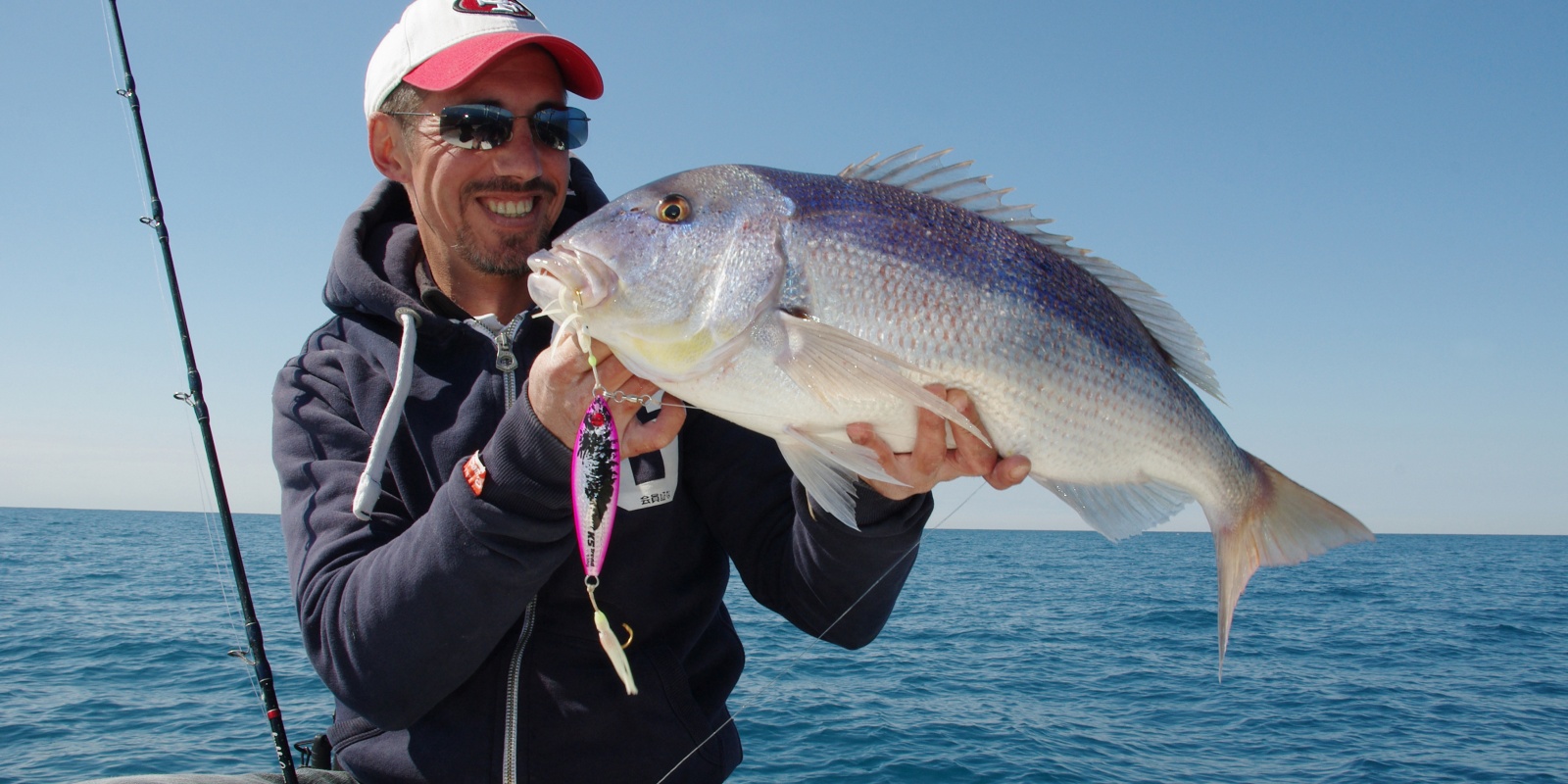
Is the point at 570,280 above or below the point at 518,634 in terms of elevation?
above

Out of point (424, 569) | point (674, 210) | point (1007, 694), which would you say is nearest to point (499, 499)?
point (424, 569)

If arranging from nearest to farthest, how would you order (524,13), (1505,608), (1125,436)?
(1125,436), (524,13), (1505,608)

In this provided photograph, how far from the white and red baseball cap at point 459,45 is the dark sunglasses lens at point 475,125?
8 centimetres

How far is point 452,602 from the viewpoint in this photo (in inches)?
72.2

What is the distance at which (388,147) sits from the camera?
8.96 ft

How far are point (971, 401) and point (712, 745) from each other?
3.84 ft

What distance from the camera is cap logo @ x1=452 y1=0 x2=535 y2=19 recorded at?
8.15 ft

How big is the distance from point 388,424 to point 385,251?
0.75 meters

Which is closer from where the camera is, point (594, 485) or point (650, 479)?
point (594, 485)

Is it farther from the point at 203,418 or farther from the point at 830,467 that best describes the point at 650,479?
the point at 203,418

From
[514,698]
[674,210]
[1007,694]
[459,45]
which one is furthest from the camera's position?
[1007,694]

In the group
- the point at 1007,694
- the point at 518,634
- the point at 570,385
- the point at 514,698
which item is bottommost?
the point at 1007,694

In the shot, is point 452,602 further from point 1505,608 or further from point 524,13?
point 1505,608

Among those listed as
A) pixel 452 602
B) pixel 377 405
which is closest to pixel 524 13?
pixel 377 405
